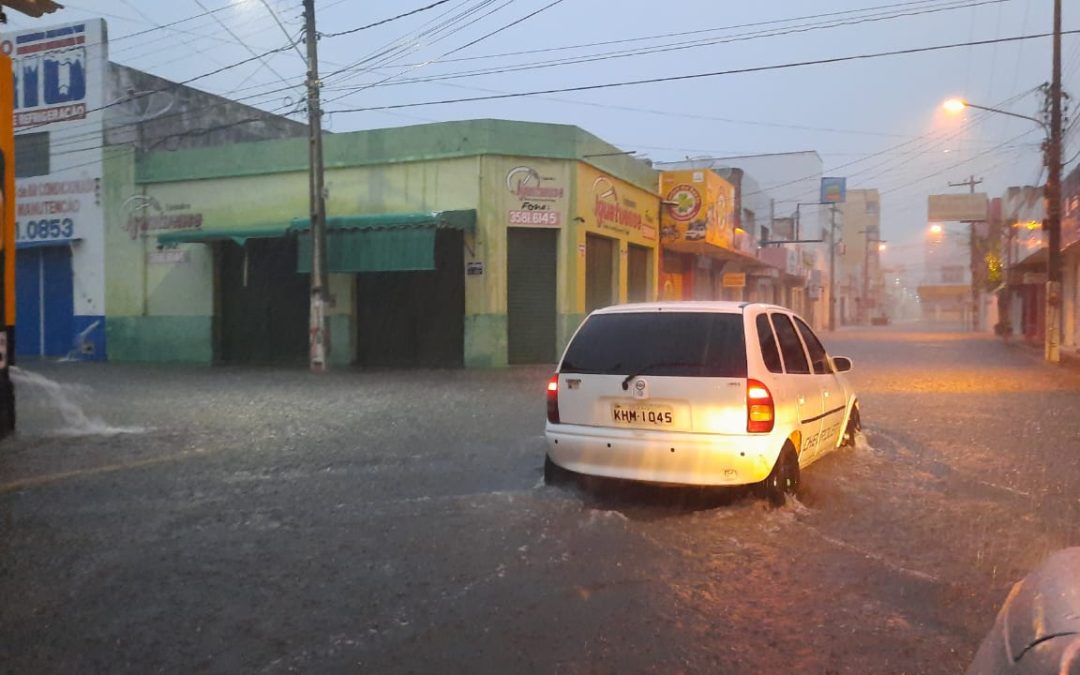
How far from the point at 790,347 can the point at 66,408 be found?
11.3 meters

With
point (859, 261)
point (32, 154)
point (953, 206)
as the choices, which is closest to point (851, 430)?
point (32, 154)

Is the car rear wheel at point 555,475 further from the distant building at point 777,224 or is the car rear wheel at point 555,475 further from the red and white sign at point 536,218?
the distant building at point 777,224

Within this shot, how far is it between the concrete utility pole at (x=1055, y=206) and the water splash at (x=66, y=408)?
71.8 feet

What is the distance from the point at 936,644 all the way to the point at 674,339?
303cm

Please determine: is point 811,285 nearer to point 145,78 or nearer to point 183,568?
point 145,78

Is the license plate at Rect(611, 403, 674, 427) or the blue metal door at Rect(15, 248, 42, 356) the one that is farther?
the blue metal door at Rect(15, 248, 42, 356)

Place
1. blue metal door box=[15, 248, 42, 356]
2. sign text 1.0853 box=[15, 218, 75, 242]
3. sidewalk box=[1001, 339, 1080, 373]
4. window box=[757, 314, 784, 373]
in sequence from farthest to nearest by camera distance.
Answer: blue metal door box=[15, 248, 42, 356] < sign text 1.0853 box=[15, 218, 75, 242] < sidewalk box=[1001, 339, 1080, 373] < window box=[757, 314, 784, 373]

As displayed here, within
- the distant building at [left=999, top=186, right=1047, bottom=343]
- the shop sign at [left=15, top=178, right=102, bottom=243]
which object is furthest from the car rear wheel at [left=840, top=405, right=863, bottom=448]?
the shop sign at [left=15, top=178, right=102, bottom=243]

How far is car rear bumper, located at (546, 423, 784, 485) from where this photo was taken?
20.3 feet

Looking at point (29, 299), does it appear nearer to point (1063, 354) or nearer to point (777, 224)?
point (1063, 354)

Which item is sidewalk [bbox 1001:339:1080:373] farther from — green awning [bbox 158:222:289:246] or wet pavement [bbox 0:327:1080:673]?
green awning [bbox 158:222:289:246]

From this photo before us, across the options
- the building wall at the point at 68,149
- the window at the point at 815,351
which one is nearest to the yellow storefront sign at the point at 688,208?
the building wall at the point at 68,149

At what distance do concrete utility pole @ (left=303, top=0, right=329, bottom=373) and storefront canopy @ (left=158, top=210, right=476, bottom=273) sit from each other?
1236 mm

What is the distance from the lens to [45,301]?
2600cm
